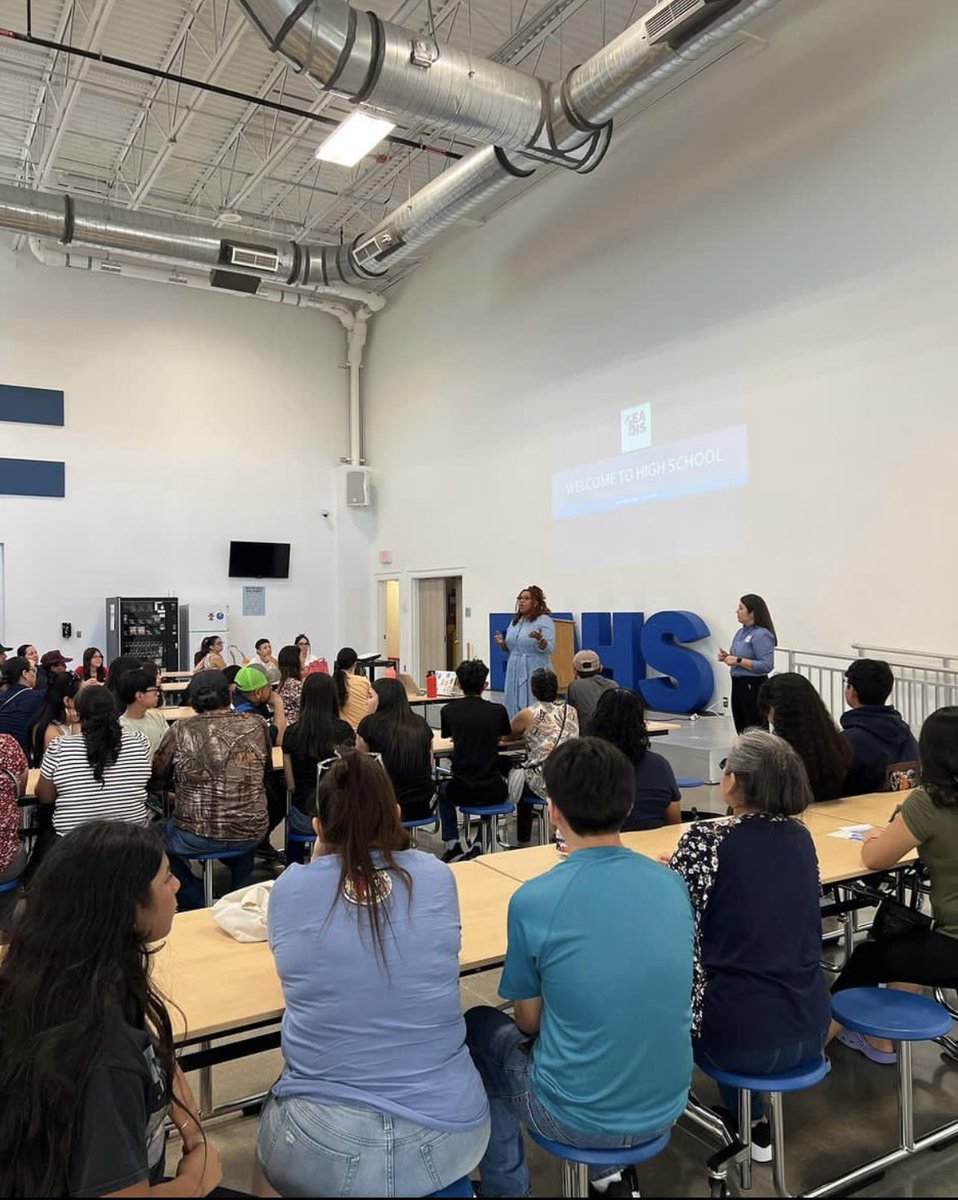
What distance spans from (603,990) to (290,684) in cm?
436

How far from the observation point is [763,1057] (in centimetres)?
195

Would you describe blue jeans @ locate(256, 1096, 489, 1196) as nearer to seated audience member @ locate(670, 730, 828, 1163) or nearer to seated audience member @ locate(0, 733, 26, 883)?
seated audience member @ locate(670, 730, 828, 1163)

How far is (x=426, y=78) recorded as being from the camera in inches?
231

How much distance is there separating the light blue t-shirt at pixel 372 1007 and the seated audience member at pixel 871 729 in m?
2.61

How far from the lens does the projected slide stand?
7.66 meters

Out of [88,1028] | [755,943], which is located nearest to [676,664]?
[755,943]

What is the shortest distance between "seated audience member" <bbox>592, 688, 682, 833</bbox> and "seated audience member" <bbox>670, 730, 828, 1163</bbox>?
3.69 ft

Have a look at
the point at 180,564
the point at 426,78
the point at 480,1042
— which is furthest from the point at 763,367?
the point at 180,564

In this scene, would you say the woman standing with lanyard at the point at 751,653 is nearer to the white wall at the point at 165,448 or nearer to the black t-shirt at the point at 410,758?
the black t-shirt at the point at 410,758

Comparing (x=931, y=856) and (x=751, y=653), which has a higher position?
(x=751, y=653)

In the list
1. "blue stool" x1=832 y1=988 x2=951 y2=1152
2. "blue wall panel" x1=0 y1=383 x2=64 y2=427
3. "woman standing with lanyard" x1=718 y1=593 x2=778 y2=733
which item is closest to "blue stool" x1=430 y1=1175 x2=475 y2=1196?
"blue stool" x1=832 y1=988 x2=951 y2=1152

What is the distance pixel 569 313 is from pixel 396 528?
436cm

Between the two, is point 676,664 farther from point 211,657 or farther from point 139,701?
point 139,701

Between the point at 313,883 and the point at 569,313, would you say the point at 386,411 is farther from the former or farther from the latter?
the point at 313,883
